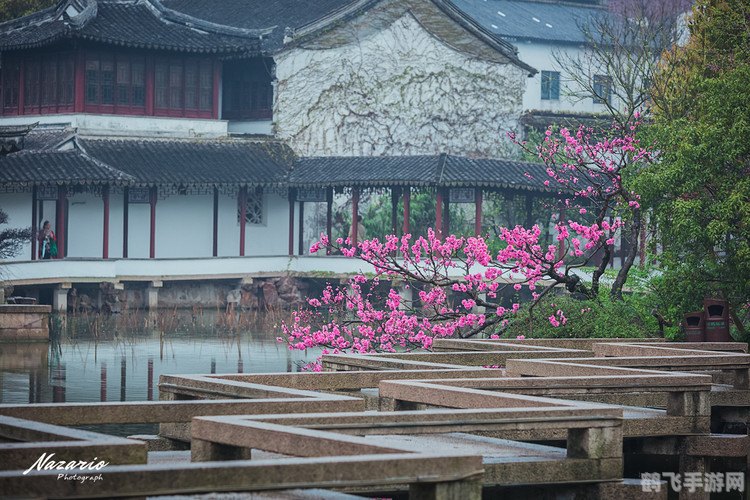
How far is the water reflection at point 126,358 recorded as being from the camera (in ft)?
73.9

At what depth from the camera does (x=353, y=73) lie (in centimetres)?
4594

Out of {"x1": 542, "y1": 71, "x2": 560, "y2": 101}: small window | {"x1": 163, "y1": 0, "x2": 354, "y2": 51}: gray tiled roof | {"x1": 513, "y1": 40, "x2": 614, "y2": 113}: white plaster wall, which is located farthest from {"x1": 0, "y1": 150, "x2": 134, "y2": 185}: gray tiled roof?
{"x1": 542, "y1": 71, "x2": 560, "y2": 101}: small window

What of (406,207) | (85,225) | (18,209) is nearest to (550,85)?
(406,207)

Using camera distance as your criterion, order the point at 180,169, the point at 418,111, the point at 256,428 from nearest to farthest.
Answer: the point at 256,428, the point at 180,169, the point at 418,111

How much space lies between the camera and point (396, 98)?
154 feet

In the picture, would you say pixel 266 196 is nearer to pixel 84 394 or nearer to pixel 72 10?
pixel 72 10

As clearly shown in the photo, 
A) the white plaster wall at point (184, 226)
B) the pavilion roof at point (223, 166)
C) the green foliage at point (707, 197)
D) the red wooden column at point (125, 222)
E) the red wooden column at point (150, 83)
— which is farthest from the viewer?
the red wooden column at point (150, 83)

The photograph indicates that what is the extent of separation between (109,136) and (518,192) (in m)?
11.3

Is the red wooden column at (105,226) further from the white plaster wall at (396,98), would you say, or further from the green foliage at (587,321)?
the green foliage at (587,321)

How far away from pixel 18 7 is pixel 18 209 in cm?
1069

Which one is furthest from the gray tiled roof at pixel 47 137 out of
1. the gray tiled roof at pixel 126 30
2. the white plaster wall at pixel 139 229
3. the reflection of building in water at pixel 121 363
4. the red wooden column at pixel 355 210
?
the reflection of building in water at pixel 121 363

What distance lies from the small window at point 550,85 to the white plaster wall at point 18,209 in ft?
81.1

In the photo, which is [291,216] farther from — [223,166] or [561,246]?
[561,246]

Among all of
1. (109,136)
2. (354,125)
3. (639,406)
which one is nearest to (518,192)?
(354,125)
